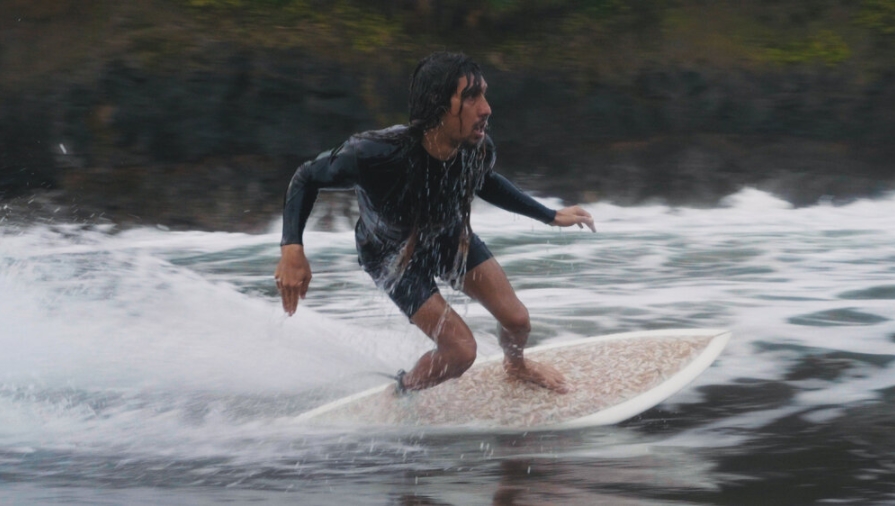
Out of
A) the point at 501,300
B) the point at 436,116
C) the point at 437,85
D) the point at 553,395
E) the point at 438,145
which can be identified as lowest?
the point at 553,395

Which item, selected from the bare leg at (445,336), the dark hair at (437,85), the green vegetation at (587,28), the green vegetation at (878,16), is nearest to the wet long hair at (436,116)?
the dark hair at (437,85)

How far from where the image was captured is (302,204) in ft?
12.8

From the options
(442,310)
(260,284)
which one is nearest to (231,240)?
(260,284)

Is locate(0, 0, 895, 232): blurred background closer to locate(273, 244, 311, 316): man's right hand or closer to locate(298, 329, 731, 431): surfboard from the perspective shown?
locate(298, 329, 731, 431): surfboard

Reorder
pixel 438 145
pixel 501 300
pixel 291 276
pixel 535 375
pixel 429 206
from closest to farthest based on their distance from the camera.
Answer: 1. pixel 291 276
2. pixel 438 145
3. pixel 429 206
4. pixel 501 300
5. pixel 535 375

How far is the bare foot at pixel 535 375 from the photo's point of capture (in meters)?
4.82

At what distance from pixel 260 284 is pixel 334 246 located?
7.05ft

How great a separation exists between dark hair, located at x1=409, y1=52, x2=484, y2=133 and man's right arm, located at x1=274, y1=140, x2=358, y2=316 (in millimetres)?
272

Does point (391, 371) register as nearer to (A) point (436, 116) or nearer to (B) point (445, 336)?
(B) point (445, 336)

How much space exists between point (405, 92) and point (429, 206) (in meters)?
10.0

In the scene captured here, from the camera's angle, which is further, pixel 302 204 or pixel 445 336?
pixel 445 336

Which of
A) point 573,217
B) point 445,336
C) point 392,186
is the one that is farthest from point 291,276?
point 573,217

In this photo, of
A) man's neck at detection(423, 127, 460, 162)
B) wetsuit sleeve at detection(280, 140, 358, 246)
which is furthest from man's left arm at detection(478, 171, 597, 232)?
wetsuit sleeve at detection(280, 140, 358, 246)

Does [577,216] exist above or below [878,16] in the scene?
below
